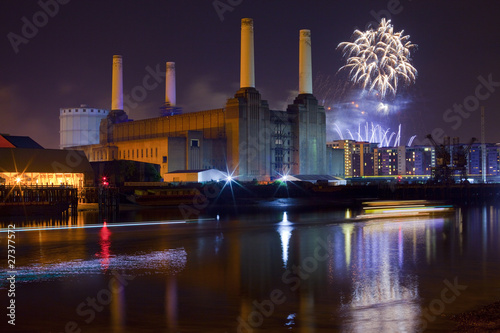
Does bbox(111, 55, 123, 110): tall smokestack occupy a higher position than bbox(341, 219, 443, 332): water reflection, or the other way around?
bbox(111, 55, 123, 110): tall smokestack

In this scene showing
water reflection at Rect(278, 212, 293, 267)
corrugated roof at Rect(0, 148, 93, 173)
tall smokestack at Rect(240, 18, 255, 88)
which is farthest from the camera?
tall smokestack at Rect(240, 18, 255, 88)

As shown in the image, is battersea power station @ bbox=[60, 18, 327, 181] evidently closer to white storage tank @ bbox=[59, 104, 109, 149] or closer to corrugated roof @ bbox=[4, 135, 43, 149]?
corrugated roof @ bbox=[4, 135, 43, 149]

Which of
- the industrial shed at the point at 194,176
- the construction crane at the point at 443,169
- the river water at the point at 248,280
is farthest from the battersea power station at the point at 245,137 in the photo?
the river water at the point at 248,280

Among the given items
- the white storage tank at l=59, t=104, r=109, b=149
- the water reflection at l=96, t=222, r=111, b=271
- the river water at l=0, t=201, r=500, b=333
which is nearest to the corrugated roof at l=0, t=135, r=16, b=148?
the water reflection at l=96, t=222, r=111, b=271

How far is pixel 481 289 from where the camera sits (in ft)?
59.0

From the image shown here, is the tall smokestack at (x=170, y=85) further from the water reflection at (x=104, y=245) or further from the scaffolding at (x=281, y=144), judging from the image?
the water reflection at (x=104, y=245)

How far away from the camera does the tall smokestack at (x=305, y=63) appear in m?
113

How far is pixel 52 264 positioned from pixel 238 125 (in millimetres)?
86791

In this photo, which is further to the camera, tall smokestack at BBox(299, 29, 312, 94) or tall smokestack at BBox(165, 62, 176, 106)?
tall smokestack at BBox(165, 62, 176, 106)

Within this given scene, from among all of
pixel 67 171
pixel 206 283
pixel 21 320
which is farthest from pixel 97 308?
pixel 67 171

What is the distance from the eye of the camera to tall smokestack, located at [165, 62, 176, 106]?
137625 mm

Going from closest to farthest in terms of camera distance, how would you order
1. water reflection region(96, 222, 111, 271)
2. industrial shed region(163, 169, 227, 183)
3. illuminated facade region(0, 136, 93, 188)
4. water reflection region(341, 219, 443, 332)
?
water reflection region(341, 219, 443, 332)
water reflection region(96, 222, 111, 271)
illuminated facade region(0, 136, 93, 188)
industrial shed region(163, 169, 227, 183)

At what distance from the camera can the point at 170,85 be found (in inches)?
5453

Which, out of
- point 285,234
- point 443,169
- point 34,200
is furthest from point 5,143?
point 443,169
